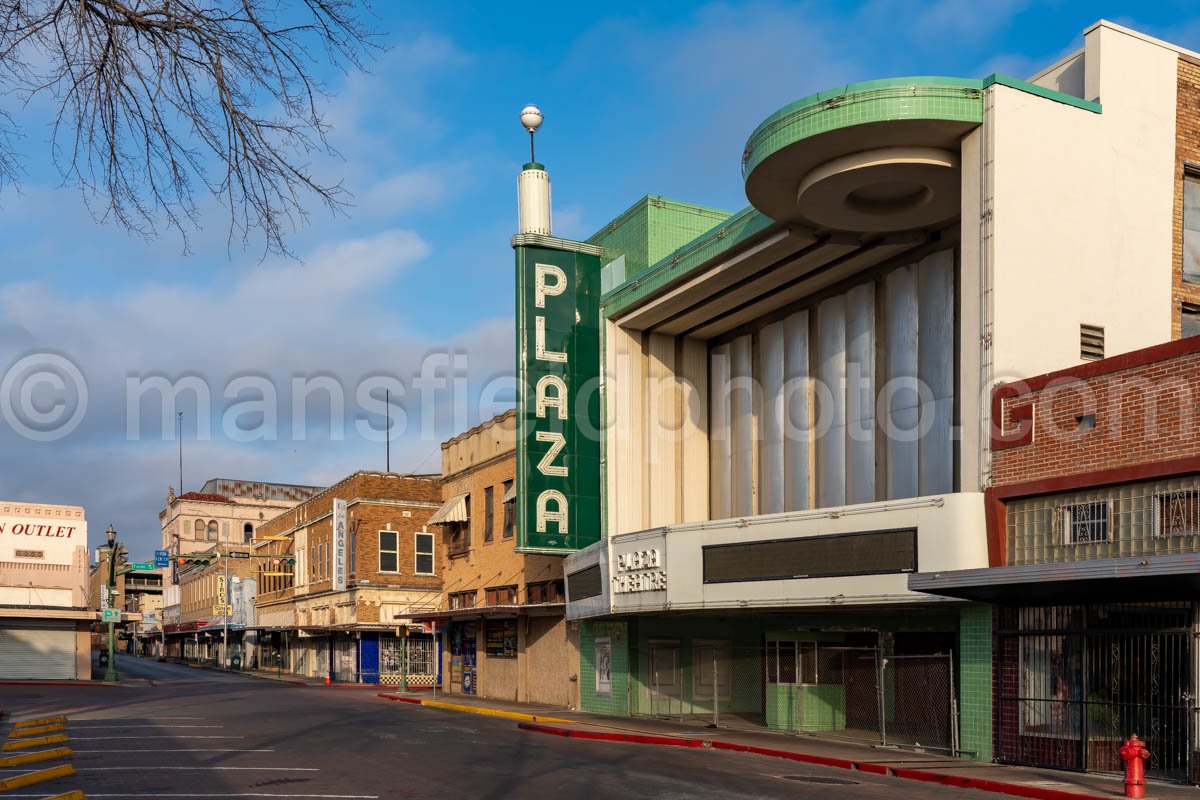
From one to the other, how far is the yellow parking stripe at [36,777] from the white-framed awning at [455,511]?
90.7 feet

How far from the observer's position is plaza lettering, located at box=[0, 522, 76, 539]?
57969 mm

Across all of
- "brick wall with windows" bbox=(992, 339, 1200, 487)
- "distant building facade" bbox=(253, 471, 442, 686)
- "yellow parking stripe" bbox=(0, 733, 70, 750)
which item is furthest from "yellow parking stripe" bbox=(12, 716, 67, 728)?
"distant building facade" bbox=(253, 471, 442, 686)

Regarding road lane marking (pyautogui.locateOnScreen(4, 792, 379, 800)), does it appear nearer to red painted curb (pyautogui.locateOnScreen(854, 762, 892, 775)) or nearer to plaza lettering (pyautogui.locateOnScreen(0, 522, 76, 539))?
red painted curb (pyautogui.locateOnScreen(854, 762, 892, 775))

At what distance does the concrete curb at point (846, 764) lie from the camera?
16.5 metres

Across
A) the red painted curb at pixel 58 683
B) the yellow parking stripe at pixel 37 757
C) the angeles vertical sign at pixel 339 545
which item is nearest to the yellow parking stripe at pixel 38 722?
the yellow parking stripe at pixel 37 757

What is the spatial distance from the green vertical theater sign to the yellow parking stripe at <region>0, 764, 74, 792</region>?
51.9 feet

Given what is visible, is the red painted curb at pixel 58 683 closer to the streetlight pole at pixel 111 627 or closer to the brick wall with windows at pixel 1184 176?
the streetlight pole at pixel 111 627

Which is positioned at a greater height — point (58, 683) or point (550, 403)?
point (550, 403)

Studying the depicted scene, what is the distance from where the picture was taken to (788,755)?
2245cm

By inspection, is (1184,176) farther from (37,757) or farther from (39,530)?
(39,530)

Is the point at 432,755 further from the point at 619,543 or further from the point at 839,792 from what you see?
the point at 619,543

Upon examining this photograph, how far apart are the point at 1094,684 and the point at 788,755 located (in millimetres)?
6050

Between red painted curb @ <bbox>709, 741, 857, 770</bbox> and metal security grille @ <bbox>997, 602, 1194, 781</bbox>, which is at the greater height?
metal security grille @ <bbox>997, 602, 1194, 781</bbox>

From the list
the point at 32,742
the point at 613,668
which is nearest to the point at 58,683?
the point at 613,668
